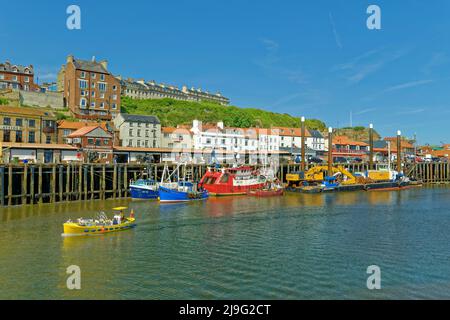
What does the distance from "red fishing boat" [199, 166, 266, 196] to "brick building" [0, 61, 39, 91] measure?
60.8 metres

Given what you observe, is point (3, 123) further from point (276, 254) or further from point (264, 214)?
point (276, 254)

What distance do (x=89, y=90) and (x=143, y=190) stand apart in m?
49.3

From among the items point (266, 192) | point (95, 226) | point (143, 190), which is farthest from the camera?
point (266, 192)

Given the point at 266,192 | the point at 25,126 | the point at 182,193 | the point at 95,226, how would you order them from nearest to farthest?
1. the point at 95,226
2. the point at 182,193
3. the point at 266,192
4. the point at 25,126

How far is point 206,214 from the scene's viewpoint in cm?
4341

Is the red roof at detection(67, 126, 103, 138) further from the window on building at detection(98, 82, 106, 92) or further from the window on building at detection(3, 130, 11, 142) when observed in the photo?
the window on building at detection(98, 82, 106, 92)

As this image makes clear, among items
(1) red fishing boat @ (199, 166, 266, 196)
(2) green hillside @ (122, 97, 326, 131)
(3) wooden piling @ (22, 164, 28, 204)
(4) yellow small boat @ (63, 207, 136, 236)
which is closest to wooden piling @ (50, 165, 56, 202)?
(3) wooden piling @ (22, 164, 28, 204)

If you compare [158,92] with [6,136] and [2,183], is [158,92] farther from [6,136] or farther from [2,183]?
[2,183]

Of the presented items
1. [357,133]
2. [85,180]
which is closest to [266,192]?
[85,180]

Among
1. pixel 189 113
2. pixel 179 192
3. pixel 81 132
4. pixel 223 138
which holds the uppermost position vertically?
pixel 189 113

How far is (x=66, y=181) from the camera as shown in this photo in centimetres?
5238

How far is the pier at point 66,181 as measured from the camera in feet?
155

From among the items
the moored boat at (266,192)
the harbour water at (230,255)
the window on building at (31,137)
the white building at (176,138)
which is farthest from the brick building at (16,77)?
the moored boat at (266,192)

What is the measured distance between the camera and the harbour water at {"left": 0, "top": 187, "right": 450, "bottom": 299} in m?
20.3
